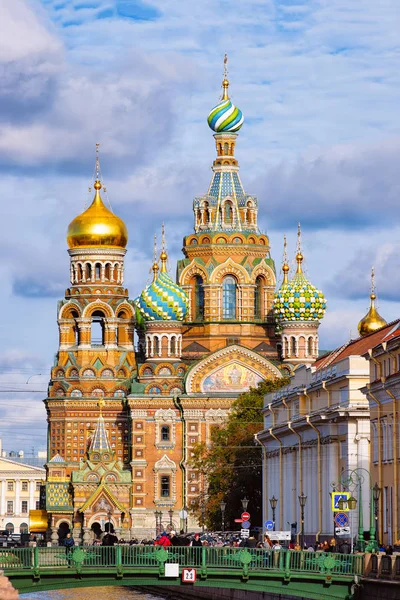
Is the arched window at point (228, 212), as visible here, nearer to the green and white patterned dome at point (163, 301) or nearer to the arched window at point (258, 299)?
the arched window at point (258, 299)

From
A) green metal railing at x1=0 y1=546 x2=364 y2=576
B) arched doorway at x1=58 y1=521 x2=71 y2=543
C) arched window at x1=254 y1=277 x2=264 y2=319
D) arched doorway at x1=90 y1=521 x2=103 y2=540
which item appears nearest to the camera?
green metal railing at x1=0 y1=546 x2=364 y2=576

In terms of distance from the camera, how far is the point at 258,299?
114188 millimetres

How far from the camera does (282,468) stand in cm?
8100

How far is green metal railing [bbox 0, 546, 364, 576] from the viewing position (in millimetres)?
46000

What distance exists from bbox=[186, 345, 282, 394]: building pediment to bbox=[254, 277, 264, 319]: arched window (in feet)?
17.2

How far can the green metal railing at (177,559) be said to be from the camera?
46.0 m

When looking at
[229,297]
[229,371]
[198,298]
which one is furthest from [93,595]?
[198,298]

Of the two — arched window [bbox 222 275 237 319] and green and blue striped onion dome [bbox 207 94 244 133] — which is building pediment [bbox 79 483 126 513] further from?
green and blue striped onion dome [bbox 207 94 244 133]

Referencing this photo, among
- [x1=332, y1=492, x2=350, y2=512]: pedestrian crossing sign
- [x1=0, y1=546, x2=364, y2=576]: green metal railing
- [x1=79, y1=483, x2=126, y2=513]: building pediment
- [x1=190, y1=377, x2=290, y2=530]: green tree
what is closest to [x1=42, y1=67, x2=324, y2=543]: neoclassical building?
[x1=79, y1=483, x2=126, y2=513]: building pediment

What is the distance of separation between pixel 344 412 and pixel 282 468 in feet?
51.3

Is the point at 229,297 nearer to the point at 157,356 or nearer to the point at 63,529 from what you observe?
the point at 157,356

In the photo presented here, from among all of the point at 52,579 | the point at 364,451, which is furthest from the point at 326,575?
the point at 364,451

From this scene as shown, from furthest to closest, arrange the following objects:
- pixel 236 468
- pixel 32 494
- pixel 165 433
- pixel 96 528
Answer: pixel 32 494
pixel 165 433
pixel 96 528
pixel 236 468

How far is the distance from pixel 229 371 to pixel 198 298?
21.3 feet
